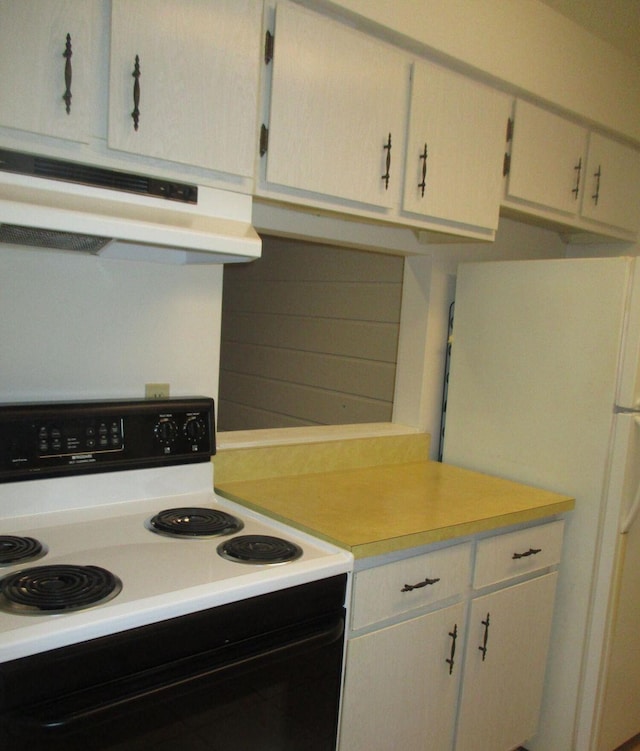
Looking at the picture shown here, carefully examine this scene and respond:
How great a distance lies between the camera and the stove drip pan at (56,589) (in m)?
1.05

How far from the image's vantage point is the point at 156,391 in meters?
1.73

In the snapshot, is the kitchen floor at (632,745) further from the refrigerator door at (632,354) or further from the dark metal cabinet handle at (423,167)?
the dark metal cabinet handle at (423,167)

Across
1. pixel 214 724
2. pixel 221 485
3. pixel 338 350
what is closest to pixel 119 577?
pixel 214 724

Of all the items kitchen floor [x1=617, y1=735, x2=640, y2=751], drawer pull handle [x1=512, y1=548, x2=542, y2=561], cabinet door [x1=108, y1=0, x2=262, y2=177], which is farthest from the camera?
kitchen floor [x1=617, y1=735, x2=640, y2=751]

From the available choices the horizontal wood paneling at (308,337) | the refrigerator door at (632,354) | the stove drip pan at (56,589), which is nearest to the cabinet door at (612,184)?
the refrigerator door at (632,354)

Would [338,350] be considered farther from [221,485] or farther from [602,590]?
[602,590]

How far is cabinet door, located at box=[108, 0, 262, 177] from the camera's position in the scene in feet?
4.29

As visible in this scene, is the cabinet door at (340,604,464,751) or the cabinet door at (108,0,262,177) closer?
the cabinet door at (108,0,262,177)

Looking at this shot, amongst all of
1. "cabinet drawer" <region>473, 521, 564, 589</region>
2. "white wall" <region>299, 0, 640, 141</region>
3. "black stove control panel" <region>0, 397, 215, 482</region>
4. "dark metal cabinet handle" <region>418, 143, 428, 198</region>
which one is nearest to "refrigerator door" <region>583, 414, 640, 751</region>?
"cabinet drawer" <region>473, 521, 564, 589</region>

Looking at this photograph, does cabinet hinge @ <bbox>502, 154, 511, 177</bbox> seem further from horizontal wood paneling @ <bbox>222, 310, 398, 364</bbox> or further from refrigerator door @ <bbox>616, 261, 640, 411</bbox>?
horizontal wood paneling @ <bbox>222, 310, 398, 364</bbox>

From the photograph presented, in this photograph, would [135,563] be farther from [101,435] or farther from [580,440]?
[580,440]

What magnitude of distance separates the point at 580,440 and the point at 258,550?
3.94 ft

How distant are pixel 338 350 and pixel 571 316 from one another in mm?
1150

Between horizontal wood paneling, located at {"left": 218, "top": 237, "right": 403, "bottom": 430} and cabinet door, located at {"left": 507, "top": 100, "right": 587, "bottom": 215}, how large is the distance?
2.07 feet
